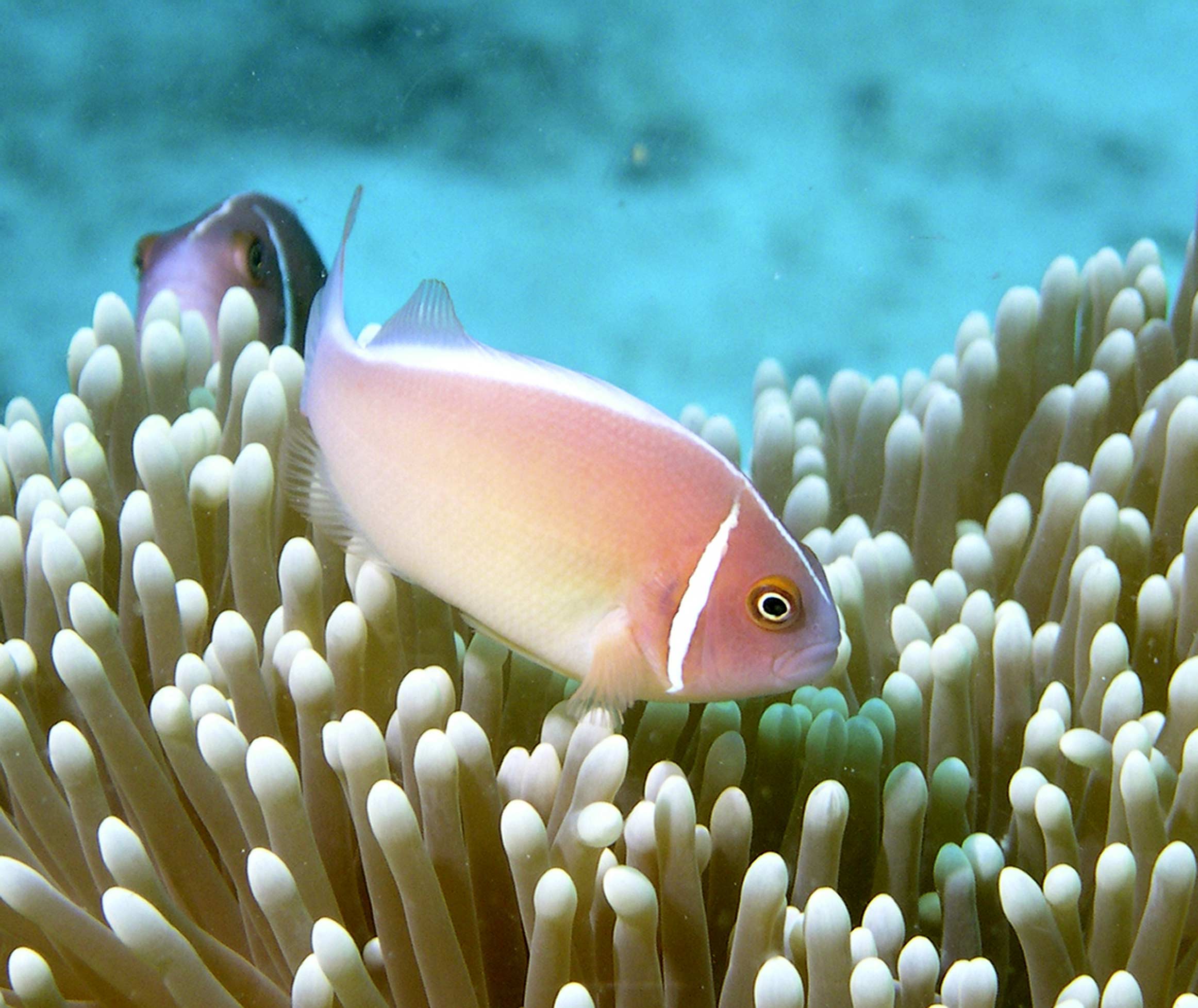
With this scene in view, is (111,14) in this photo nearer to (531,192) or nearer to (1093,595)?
(531,192)

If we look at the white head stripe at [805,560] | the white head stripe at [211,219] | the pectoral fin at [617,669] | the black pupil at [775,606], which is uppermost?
the white head stripe at [211,219]

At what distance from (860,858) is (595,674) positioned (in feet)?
1.78

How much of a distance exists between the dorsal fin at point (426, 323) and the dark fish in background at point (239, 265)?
114 cm

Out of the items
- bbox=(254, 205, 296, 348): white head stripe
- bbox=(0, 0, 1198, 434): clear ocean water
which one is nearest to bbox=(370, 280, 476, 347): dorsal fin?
bbox=(254, 205, 296, 348): white head stripe

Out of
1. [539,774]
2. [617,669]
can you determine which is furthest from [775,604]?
[539,774]

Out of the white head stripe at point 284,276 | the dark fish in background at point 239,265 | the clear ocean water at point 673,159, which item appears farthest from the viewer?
the clear ocean water at point 673,159

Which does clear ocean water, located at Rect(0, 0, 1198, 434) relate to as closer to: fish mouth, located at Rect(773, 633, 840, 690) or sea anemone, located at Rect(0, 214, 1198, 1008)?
sea anemone, located at Rect(0, 214, 1198, 1008)

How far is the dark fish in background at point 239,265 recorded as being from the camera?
252 centimetres

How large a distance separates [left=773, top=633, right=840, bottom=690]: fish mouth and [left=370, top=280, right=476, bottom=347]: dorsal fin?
594 millimetres

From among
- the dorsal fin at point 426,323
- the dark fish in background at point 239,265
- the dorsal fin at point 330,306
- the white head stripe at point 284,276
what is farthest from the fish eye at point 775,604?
the white head stripe at point 284,276

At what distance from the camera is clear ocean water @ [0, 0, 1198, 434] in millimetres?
5277

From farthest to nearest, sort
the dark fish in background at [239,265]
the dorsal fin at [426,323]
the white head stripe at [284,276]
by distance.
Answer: the white head stripe at [284,276]
the dark fish in background at [239,265]
the dorsal fin at [426,323]

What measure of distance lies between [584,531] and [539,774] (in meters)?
0.32

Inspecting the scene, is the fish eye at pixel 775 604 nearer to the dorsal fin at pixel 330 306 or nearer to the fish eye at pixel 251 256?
the dorsal fin at pixel 330 306
